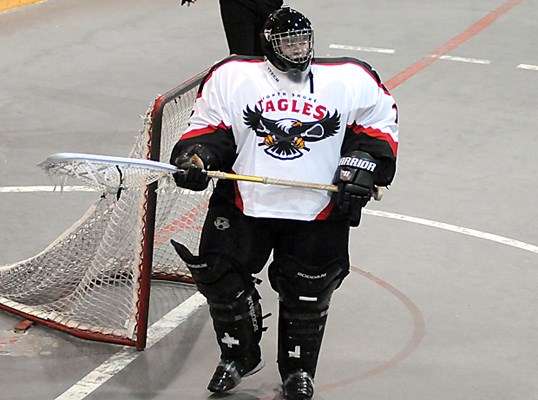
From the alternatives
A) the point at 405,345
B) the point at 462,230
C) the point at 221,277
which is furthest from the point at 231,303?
the point at 462,230

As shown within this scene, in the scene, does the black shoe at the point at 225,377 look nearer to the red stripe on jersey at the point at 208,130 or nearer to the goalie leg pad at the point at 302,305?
the goalie leg pad at the point at 302,305

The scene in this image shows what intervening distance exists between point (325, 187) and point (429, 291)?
1.47m

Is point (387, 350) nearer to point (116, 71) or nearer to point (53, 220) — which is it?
point (53, 220)

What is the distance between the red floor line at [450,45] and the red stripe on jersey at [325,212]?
4.86 meters

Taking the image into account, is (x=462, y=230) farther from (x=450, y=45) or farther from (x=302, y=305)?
(x=450, y=45)

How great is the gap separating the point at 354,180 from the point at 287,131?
32 cm

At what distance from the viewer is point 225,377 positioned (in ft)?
15.2

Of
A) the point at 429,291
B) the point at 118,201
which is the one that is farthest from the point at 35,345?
the point at 429,291

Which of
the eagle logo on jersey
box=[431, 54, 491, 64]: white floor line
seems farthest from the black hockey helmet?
box=[431, 54, 491, 64]: white floor line

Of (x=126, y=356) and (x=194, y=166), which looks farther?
(x=126, y=356)

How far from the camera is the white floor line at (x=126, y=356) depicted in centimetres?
468

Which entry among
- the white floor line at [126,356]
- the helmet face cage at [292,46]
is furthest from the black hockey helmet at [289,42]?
the white floor line at [126,356]

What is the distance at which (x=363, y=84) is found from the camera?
14.8ft

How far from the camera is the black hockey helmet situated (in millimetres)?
4410
